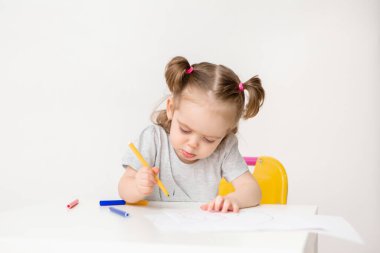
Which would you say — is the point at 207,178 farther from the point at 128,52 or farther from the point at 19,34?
the point at 19,34

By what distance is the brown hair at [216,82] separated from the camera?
1.08m

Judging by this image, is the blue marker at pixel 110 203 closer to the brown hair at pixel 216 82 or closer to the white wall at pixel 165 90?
the brown hair at pixel 216 82

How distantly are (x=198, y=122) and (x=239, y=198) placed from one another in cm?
19

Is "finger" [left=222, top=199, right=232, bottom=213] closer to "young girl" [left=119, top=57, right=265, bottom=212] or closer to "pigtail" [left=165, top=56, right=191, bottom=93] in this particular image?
"young girl" [left=119, top=57, right=265, bottom=212]

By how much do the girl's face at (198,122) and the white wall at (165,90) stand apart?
3.40ft

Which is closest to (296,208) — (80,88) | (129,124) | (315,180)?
(315,180)

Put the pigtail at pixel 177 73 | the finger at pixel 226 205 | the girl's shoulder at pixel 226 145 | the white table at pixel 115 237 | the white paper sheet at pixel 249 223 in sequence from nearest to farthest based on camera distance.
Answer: the white table at pixel 115 237 → the white paper sheet at pixel 249 223 → the finger at pixel 226 205 → the pigtail at pixel 177 73 → the girl's shoulder at pixel 226 145

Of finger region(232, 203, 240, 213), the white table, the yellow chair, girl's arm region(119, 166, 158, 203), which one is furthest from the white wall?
the white table

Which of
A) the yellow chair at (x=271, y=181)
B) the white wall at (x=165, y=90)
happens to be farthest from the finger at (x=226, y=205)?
the white wall at (x=165, y=90)

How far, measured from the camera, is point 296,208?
35.1 inches

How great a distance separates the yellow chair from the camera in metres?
1.21

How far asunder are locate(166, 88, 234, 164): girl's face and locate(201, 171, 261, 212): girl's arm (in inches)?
4.8

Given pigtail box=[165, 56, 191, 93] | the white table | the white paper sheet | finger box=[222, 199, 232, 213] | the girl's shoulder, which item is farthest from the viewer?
the girl's shoulder

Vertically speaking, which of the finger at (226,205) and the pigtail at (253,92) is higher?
the pigtail at (253,92)
